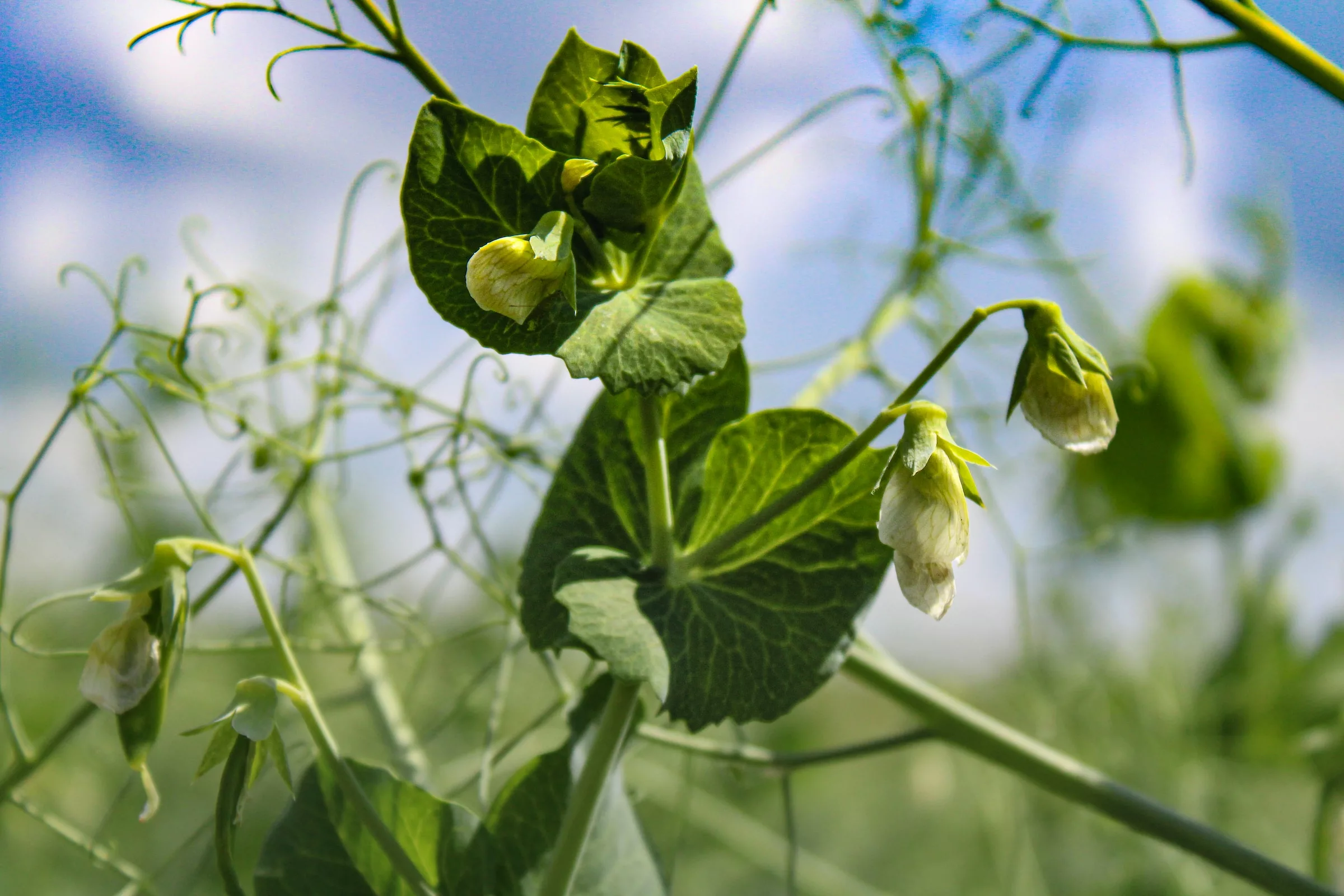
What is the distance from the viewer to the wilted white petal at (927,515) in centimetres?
18

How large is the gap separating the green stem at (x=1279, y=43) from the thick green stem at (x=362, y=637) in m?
0.32

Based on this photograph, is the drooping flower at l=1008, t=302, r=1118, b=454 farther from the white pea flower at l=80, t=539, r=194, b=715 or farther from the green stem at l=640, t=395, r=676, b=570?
the white pea flower at l=80, t=539, r=194, b=715

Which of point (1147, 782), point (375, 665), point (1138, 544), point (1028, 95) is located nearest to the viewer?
point (1028, 95)

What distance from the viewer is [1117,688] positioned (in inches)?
36.8

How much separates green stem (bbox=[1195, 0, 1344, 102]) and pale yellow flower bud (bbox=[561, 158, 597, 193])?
163 millimetres

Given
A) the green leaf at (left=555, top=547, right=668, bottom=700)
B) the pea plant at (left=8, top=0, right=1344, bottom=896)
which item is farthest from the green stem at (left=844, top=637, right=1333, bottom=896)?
the green leaf at (left=555, top=547, right=668, bottom=700)

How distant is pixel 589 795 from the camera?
233 mm

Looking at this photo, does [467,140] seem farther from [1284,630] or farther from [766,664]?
[1284,630]

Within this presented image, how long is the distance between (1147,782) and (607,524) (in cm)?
73

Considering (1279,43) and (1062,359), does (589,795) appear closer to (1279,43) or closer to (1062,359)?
(1062,359)

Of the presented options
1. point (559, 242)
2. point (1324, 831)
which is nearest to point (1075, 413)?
point (559, 242)

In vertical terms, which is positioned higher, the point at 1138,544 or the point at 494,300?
the point at 494,300

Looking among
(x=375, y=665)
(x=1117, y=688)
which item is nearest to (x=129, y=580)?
(x=375, y=665)

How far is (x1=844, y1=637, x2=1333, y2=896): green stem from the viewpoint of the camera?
0.28 m
